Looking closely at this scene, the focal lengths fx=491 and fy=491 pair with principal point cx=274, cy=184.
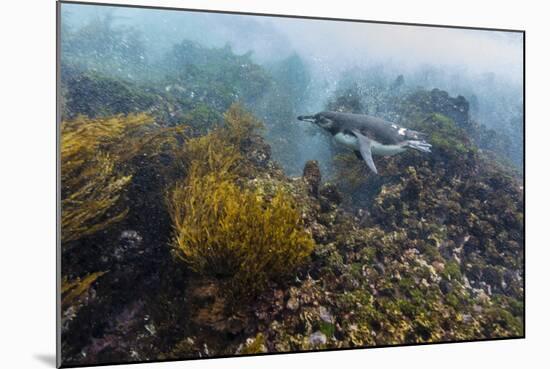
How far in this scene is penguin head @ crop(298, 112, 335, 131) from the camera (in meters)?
3.44

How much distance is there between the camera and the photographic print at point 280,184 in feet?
10.0

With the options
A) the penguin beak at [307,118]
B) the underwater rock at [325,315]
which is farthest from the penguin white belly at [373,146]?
the underwater rock at [325,315]

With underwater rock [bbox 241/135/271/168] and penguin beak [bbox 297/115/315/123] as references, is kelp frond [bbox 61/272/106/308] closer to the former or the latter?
underwater rock [bbox 241/135/271/168]

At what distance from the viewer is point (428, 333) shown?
3.48 metres

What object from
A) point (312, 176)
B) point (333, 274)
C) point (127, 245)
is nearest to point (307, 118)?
point (312, 176)

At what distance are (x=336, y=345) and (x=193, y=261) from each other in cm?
112

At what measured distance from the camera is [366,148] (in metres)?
3.54

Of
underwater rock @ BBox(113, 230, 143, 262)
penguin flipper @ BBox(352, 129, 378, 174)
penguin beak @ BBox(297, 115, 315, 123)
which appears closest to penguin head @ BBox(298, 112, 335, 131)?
penguin beak @ BBox(297, 115, 315, 123)

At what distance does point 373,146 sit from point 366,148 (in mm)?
63

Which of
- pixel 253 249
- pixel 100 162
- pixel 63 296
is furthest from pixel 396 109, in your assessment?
pixel 63 296

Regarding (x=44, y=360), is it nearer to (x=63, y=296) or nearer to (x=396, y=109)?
(x=63, y=296)

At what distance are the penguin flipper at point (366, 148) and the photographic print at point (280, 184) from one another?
15 millimetres

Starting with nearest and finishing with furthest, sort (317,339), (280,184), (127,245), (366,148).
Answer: (127,245), (317,339), (280,184), (366,148)

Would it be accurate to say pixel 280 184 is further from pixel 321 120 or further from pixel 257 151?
pixel 321 120
